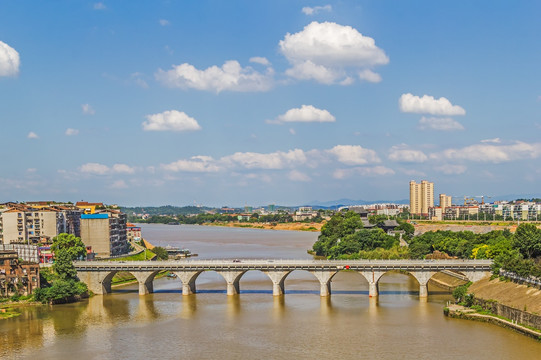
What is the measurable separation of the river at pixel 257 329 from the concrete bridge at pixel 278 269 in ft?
5.20

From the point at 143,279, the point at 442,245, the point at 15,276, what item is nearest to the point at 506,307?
the point at 143,279

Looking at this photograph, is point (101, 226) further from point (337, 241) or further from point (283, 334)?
point (283, 334)

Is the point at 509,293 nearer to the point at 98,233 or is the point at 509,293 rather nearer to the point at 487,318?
the point at 487,318

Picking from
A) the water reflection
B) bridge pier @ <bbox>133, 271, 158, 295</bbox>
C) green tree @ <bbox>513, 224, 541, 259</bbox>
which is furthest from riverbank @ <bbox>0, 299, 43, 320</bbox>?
green tree @ <bbox>513, 224, 541, 259</bbox>

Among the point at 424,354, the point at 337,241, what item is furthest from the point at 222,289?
the point at 337,241

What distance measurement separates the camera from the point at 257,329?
170 feet

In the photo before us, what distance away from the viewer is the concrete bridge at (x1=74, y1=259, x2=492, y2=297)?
65.8m

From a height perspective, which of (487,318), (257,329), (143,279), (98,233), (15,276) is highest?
(98,233)

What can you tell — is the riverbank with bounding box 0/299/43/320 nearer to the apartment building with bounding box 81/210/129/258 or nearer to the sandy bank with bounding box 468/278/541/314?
the apartment building with bounding box 81/210/129/258

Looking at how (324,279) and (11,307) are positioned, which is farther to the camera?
(324,279)

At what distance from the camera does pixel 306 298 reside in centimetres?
6619

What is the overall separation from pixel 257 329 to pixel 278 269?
16.4 metres

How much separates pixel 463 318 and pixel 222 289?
30.5 metres

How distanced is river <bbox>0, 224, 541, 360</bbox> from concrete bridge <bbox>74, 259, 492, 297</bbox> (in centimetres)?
158
